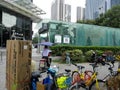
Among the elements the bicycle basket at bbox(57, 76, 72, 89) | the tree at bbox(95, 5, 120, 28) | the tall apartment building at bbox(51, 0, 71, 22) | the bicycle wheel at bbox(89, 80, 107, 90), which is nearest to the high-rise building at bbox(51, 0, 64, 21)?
→ the tall apartment building at bbox(51, 0, 71, 22)

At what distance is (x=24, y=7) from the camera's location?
4394 cm

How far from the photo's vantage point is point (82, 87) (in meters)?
8.69

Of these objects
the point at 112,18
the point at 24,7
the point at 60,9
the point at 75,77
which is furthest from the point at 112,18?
the point at 75,77

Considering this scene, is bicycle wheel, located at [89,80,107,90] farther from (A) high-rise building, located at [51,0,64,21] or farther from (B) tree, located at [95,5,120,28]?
(A) high-rise building, located at [51,0,64,21]

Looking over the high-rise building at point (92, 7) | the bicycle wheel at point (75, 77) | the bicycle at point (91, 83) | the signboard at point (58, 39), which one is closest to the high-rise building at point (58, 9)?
the high-rise building at point (92, 7)

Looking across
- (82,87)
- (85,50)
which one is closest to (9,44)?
(82,87)

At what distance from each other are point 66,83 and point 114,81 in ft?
4.43

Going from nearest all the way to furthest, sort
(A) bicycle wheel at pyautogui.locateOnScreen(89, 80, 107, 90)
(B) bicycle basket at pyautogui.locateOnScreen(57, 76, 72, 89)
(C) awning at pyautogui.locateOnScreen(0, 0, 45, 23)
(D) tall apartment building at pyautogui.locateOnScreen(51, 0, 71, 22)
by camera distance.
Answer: (B) bicycle basket at pyautogui.locateOnScreen(57, 76, 72, 89) < (A) bicycle wheel at pyautogui.locateOnScreen(89, 80, 107, 90) < (C) awning at pyautogui.locateOnScreen(0, 0, 45, 23) < (D) tall apartment building at pyautogui.locateOnScreen(51, 0, 71, 22)

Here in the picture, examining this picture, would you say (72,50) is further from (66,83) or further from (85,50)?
(66,83)

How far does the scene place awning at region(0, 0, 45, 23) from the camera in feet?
125

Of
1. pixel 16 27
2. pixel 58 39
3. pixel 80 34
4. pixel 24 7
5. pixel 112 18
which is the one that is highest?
pixel 24 7

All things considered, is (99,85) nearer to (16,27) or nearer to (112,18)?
(16,27)

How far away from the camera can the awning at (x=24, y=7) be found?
125ft

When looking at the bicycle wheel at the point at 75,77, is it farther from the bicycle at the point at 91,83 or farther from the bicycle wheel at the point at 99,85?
the bicycle wheel at the point at 99,85
